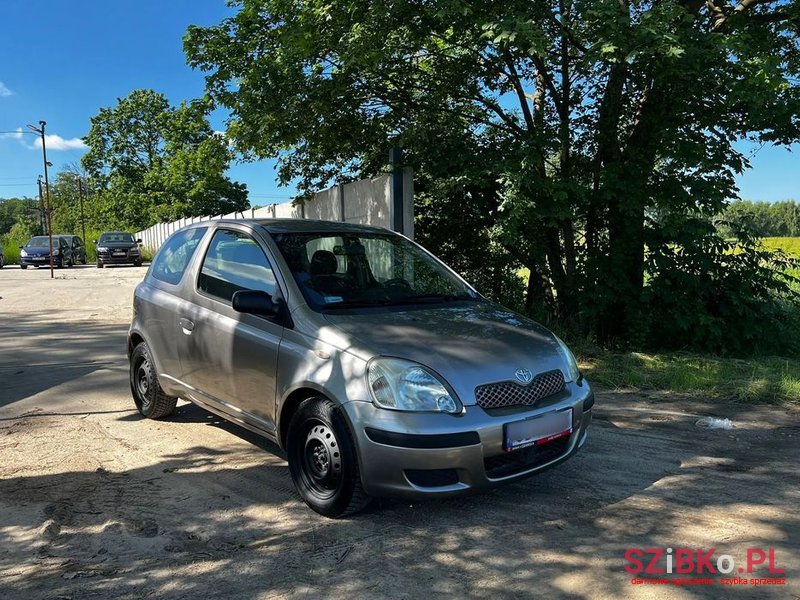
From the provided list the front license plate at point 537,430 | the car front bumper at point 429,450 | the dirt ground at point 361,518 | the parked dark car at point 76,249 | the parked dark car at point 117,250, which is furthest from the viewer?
the parked dark car at point 76,249

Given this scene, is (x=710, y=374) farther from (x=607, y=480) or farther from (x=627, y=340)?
(x=607, y=480)

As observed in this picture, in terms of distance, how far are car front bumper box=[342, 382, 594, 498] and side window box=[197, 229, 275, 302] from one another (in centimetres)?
132

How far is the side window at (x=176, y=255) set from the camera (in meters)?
5.08

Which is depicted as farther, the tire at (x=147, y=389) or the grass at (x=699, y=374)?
the grass at (x=699, y=374)

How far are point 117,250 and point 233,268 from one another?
3050 centimetres

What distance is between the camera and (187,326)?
4734mm

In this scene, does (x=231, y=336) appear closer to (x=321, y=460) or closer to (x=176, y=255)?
(x=321, y=460)

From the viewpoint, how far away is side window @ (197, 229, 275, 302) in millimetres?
4242

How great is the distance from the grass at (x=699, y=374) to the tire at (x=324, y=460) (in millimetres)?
4004

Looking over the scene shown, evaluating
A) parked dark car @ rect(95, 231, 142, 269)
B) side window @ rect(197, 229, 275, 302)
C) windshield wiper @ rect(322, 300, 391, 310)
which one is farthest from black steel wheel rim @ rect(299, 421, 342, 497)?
parked dark car @ rect(95, 231, 142, 269)

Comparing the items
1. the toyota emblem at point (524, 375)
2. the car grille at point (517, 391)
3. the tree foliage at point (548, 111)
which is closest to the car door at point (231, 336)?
the car grille at point (517, 391)

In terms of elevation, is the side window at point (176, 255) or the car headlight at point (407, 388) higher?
the side window at point (176, 255)

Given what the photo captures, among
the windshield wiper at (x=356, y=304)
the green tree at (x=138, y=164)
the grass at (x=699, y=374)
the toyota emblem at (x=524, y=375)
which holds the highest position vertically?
the green tree at (x=138, y=164)

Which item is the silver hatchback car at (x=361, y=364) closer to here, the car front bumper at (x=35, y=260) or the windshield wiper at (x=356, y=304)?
the windshield wiper at (x=356, y=304)
